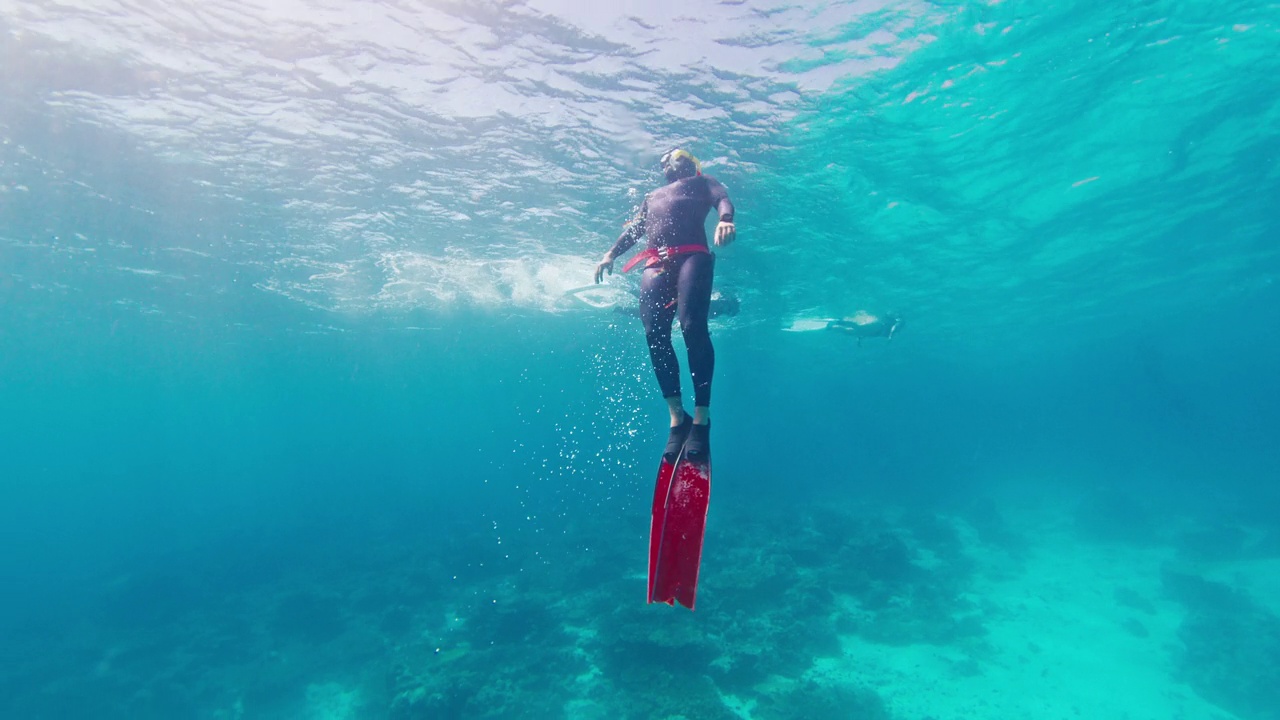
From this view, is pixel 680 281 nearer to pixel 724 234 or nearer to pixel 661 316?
pixel 661 316

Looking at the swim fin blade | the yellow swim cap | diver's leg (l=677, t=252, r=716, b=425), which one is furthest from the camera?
the yellow swim cap

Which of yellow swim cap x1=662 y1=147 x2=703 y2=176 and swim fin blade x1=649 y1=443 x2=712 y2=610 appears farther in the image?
yellow swim cap x1=662 y1=147 x2=703 y2=176

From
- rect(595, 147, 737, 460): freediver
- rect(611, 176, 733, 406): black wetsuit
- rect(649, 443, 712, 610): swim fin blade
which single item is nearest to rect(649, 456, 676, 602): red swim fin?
rect(649, 443, 712, 610): swim fin blade

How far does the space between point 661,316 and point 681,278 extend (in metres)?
0.47

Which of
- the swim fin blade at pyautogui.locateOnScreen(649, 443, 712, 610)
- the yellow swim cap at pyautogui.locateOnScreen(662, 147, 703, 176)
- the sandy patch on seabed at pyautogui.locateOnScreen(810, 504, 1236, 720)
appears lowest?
the sandy patch on seabed at pyautogui.locateOnScreen(810, 504, 1236, 720)

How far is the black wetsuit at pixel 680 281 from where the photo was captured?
448 centimetres

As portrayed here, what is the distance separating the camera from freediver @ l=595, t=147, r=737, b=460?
4.47 meters

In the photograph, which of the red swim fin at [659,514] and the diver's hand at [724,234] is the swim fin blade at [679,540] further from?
the diver's hand at [724,234]

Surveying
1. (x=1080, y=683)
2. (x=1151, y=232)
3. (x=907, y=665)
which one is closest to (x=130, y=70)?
(x=907, y=665)

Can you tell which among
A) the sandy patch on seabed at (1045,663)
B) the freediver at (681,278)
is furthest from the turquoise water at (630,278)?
the freediver at (681,278)

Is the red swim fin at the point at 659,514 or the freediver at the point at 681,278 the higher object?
the freediver at the point at 681,278

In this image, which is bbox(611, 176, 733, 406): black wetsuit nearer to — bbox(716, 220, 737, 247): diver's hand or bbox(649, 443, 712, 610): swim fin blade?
bbox(716, 220, 737, 247): diver's hand

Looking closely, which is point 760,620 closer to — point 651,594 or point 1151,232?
point 651,594

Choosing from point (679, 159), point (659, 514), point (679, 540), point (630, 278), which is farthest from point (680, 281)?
point (630, 278)
